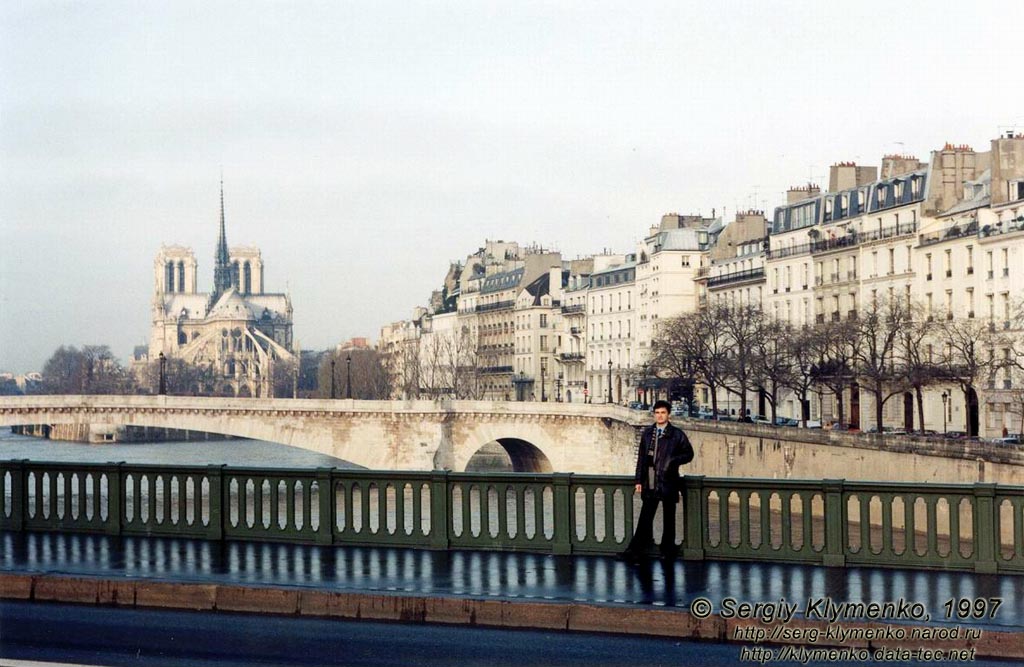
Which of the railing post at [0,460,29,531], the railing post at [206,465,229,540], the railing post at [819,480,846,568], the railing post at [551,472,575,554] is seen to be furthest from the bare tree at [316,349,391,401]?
the railing post at [819,480,846,568]

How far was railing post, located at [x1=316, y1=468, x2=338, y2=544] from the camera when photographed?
55.4 feet

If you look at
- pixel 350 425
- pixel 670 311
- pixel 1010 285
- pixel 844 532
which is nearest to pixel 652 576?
pixel 844 532

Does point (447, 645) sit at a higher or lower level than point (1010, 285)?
lower

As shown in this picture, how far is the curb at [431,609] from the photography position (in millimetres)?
12281

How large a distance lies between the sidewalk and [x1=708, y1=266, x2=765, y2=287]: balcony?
252 ft

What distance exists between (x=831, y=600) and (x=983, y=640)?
1.57 m

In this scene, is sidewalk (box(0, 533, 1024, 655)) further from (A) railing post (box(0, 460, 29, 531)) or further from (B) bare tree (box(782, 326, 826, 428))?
A: (B) bare tree (box(782, 326, 826, 428))

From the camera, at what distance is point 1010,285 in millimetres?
64688

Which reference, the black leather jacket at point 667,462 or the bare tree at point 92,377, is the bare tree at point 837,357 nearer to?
the black leather jacket at point 667,462

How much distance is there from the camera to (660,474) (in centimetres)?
1566

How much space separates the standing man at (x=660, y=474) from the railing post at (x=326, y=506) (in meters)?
3.22

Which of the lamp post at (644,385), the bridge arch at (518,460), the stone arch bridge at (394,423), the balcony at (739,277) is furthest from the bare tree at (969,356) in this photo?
the lamp post at (644,385)

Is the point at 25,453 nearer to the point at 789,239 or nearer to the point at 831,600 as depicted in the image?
the point at 789,239

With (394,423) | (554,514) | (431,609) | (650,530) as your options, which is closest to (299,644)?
(431,609)
